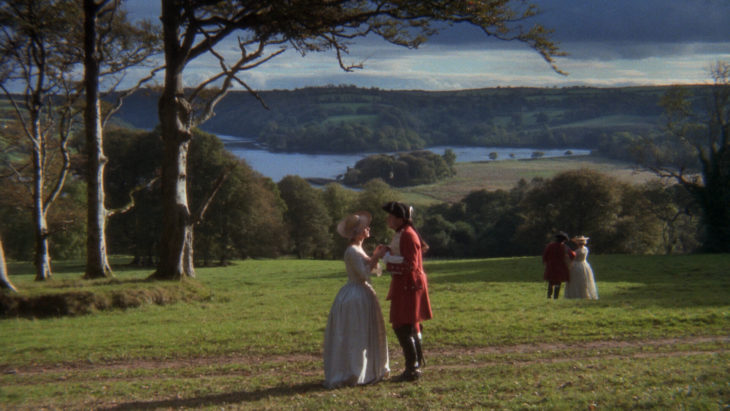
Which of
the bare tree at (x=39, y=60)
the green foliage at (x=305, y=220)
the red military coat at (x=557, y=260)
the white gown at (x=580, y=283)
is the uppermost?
the bare tree at (x=39, y=60)

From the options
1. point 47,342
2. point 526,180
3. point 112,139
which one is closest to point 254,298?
point 47,342

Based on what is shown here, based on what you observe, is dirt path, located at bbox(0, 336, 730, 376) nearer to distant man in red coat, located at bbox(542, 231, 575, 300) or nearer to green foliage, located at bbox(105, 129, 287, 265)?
distant man in red coat, located at bbox(542, 231, 575, 300)

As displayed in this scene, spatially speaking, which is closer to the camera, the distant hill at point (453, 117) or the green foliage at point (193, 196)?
the green foliage at point (193, 196)

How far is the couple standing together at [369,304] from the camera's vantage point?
804 centimetres

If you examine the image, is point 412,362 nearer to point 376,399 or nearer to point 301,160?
point 376,399

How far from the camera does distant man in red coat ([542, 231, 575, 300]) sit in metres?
16.6

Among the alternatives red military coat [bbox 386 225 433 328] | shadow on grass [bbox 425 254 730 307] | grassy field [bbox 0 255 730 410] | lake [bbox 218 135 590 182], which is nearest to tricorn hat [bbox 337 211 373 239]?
red military coat [bbox 386 225 433 328]

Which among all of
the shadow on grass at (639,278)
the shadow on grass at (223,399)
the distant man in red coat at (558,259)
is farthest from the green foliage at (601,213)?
the shadow on grass at (223,399)

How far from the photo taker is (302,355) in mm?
10859

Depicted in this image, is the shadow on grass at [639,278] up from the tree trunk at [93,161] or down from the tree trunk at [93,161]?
down

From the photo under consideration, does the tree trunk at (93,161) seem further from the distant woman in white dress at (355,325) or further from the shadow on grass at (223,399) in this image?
the distant woman in white dress at (355,325)

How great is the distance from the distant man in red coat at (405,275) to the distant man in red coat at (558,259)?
9380mm

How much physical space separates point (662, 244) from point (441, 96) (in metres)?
75.4

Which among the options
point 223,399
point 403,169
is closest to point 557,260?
point 223,399
